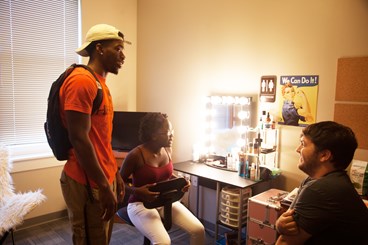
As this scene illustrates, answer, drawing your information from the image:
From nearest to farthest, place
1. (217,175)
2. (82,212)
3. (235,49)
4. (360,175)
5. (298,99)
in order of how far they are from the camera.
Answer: (82,212)
(360,175)
(298,99)
(217,175)
(235,49)

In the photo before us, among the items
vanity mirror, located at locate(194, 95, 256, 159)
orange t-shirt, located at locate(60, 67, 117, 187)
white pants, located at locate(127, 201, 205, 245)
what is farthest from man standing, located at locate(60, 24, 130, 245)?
vanity mirror, located at locate(194, 95, 256, 159)

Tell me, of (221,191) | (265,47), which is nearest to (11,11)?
(265,47)

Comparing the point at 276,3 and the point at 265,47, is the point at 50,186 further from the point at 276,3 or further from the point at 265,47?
the point at 276,3

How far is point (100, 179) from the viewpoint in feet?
4.30

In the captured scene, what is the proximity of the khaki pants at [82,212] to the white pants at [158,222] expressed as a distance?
1.43ft

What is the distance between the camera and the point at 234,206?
2.43 meters

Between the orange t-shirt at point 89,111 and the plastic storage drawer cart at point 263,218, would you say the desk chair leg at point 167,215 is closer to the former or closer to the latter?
the orange t-shirt at point 89,111

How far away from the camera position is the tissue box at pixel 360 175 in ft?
6.34

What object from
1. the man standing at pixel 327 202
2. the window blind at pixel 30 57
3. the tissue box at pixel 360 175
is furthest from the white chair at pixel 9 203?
the tissue box at pixel 360 175

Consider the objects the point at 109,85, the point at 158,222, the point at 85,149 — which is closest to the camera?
the point at 85,149

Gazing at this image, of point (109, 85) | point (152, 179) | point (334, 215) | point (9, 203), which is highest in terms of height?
point (109, 85)

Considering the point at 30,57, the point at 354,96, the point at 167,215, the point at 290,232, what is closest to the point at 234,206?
the point at 167,215

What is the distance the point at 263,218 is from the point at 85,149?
1.39m

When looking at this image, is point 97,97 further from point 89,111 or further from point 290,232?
point 290,232
